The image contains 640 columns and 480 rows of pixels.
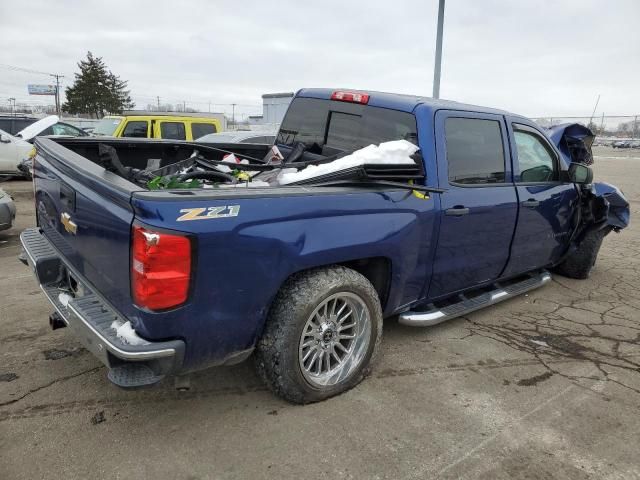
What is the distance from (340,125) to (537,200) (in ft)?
6.11

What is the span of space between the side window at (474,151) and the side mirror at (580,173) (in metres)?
1.10

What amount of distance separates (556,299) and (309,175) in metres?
3.23

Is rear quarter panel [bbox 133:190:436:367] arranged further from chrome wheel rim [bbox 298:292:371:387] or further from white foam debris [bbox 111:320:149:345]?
chrome wheel rim [bbox 298:292:371:387]

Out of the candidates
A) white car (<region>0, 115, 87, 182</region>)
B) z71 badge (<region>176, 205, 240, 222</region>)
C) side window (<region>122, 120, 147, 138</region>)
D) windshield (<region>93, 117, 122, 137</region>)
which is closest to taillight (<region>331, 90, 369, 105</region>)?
z71 badge (<region>176, 205, 240, 222</region>)

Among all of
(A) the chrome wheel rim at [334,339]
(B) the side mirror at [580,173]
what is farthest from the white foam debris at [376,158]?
(B) the side mirror at [580,173]

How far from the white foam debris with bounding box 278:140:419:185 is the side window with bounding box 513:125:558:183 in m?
1.40

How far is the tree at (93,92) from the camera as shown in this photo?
45031mm

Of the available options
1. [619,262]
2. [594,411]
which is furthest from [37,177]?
[619,262]

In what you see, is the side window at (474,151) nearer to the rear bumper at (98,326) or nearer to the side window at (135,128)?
the rear bumper at (98,326)

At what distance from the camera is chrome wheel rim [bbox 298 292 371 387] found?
118 inches

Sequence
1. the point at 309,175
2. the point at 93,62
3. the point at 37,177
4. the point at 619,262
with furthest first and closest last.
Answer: the point at 93,62 → the point at 619,262 → the point at 37,177 → the point at 309,175

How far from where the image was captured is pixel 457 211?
3584 mm

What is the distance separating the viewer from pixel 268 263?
2600 millimetres

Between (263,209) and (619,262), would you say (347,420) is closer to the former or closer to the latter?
(263,209)
